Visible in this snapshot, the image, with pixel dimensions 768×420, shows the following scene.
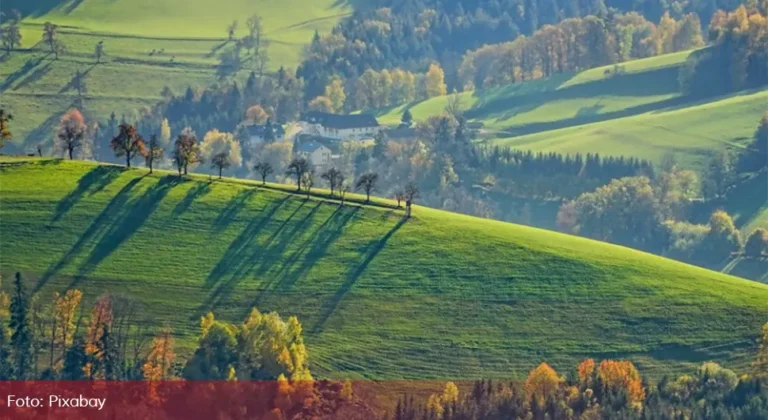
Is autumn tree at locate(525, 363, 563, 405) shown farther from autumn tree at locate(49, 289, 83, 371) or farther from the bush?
the bush

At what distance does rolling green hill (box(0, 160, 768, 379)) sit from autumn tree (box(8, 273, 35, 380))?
4622mm

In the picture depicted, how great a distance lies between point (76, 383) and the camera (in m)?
103

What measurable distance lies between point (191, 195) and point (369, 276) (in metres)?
21.6

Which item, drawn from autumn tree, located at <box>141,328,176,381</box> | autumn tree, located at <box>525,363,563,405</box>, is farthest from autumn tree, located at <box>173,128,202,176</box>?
autumn tree, located at <box>525,363,563,405</box>

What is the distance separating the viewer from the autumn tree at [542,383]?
106 metres

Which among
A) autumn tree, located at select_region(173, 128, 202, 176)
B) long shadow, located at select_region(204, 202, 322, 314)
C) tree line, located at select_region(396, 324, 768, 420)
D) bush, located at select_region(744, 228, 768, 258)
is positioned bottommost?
tree line, located at select_region(396, 324, 768, 420)

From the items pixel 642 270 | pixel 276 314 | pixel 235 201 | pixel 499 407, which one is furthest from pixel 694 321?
pixel 235 201

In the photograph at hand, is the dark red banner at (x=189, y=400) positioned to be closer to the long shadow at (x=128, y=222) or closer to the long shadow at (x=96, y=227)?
the long shadow at (x=96, y=227)

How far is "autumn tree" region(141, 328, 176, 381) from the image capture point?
10531 cm

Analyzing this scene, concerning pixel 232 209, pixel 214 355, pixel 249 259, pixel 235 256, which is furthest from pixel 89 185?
pixel 214 355

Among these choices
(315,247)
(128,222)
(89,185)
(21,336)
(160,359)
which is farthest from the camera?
(89,185)

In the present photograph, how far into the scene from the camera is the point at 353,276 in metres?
124

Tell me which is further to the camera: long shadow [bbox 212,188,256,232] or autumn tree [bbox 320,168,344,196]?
autumn tree [bbox 320,168,344,196]

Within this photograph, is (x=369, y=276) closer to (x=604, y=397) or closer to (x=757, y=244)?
(x=604, y=397)
